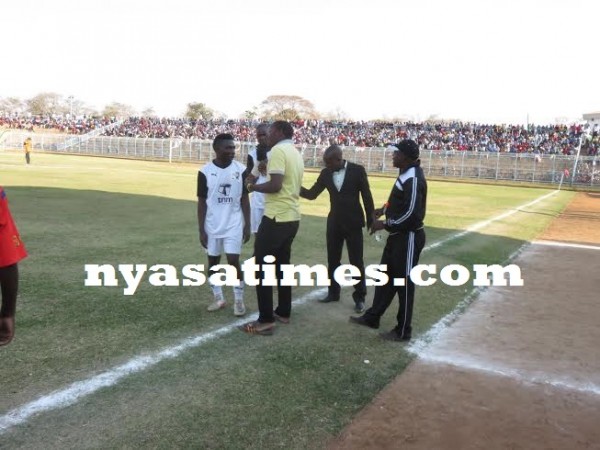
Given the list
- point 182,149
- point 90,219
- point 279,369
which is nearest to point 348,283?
point 279,369

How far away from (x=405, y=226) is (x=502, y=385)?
158 centimetres

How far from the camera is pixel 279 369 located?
425 centimetres

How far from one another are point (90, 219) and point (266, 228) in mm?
7496

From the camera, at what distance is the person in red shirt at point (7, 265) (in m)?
2.50

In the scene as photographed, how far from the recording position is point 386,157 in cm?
3925

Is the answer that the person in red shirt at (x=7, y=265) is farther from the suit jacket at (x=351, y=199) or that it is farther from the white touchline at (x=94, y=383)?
the suit jacket at (x=351, y=199)

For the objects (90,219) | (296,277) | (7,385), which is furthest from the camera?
(90,219)

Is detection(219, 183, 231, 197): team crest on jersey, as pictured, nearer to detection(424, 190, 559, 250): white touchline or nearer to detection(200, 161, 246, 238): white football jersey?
detection(200, 161, 246, 238): white football jersey

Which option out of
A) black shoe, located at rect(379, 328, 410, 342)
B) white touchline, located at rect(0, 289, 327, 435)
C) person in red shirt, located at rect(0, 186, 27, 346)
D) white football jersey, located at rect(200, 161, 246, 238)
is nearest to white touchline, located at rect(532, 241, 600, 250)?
black shoe, located at rect(379, 328, 410, 342)

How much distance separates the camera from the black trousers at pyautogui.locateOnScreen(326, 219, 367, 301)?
6047 mm

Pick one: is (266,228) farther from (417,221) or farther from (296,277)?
(296,277)

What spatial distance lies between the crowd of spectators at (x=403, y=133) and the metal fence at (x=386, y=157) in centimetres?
351

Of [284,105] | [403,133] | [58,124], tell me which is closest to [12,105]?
[58,124]

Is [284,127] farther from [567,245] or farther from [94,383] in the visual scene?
[567,245]
